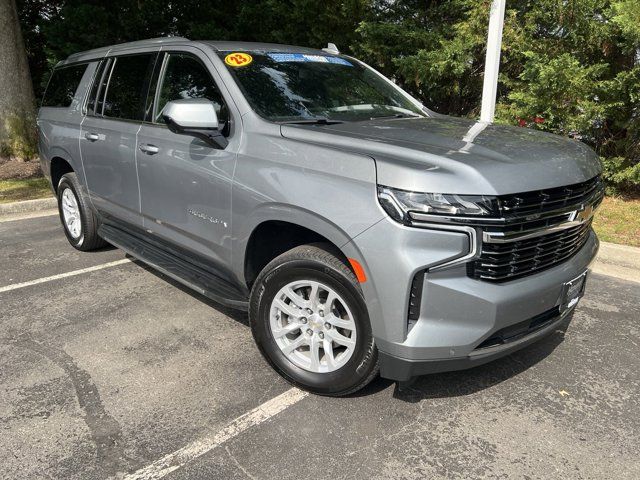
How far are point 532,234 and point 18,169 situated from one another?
31.3 ft

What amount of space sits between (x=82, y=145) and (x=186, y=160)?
1.86 m

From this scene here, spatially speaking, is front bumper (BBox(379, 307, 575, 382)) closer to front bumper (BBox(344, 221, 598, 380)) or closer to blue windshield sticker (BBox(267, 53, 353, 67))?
front bumper (BBox(344, 221, 598, 380))

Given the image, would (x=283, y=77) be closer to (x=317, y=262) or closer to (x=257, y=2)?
(x=317, y=262)

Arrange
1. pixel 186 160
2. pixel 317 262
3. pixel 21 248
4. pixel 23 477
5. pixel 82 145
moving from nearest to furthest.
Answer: pixel 23 477
pixel 317 262
pixel 186 160
pixel 82 145
pixel 21 248

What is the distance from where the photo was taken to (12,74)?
9680 mm

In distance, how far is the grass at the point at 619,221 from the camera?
5.71 metres

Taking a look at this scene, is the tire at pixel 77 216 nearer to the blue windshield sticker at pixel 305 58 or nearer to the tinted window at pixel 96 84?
the tinted window at pixel 96 84

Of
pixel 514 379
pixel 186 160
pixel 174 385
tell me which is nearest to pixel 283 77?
pixel 186 160

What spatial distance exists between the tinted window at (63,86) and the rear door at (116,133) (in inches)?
19.2

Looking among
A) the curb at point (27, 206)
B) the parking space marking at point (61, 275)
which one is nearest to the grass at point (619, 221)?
the parking space marking at point (61, 275)

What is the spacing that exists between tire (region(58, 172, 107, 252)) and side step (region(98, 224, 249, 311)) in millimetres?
627

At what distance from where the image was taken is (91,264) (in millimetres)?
5152

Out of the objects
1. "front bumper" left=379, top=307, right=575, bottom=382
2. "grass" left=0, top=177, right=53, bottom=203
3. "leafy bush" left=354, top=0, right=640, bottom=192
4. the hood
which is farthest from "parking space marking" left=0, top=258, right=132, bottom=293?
"leafy bush" left=354, top=0, right=640, bottom=192

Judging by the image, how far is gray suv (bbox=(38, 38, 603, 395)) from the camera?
2.38 metres
